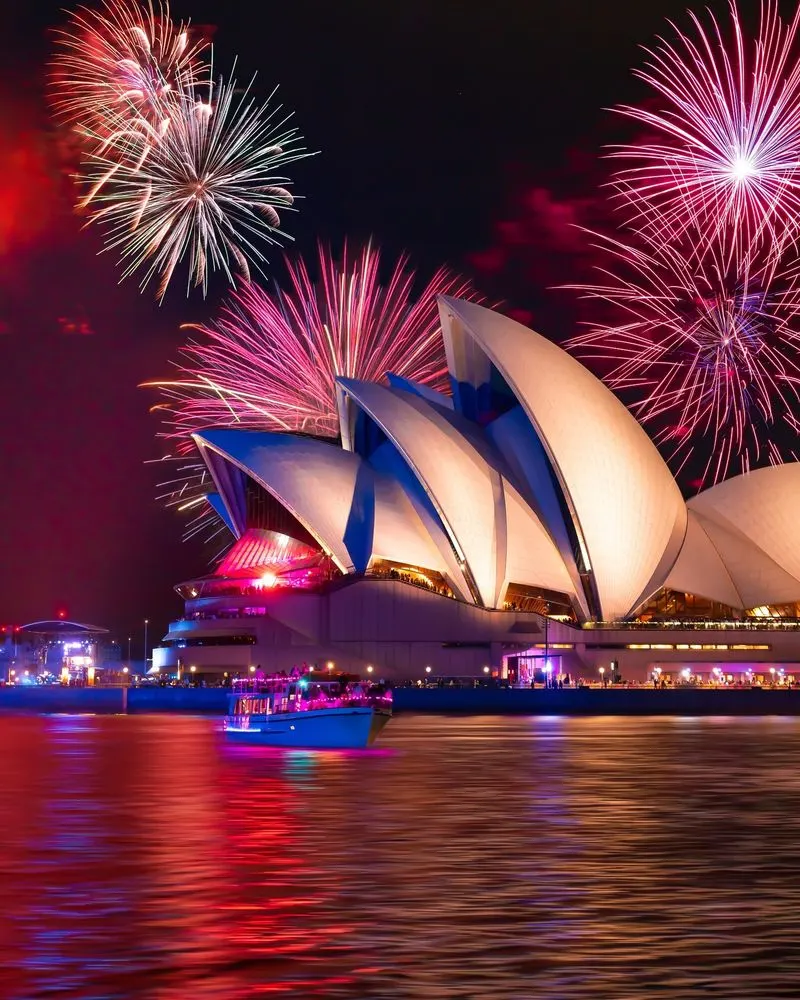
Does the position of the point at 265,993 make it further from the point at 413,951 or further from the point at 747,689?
the point at 747,689

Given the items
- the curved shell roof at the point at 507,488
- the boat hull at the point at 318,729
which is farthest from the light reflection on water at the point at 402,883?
the curved shell roof at the point at 507,488

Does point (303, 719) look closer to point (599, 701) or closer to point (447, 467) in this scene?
point (599, 701)

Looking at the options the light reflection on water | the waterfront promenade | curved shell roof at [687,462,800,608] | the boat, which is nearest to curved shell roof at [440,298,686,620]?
curved shell roof at [687,462,800,608]

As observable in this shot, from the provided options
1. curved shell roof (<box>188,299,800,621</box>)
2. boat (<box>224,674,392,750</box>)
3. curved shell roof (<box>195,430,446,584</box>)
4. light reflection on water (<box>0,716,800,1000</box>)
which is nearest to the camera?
light reflection on water (<box>0,716,800,1000</box>)

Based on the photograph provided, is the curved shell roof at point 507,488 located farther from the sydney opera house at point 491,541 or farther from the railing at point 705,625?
the railing at point 705,625

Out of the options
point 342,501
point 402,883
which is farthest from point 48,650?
point 402,883

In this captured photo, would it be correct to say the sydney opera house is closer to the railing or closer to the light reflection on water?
the railing
